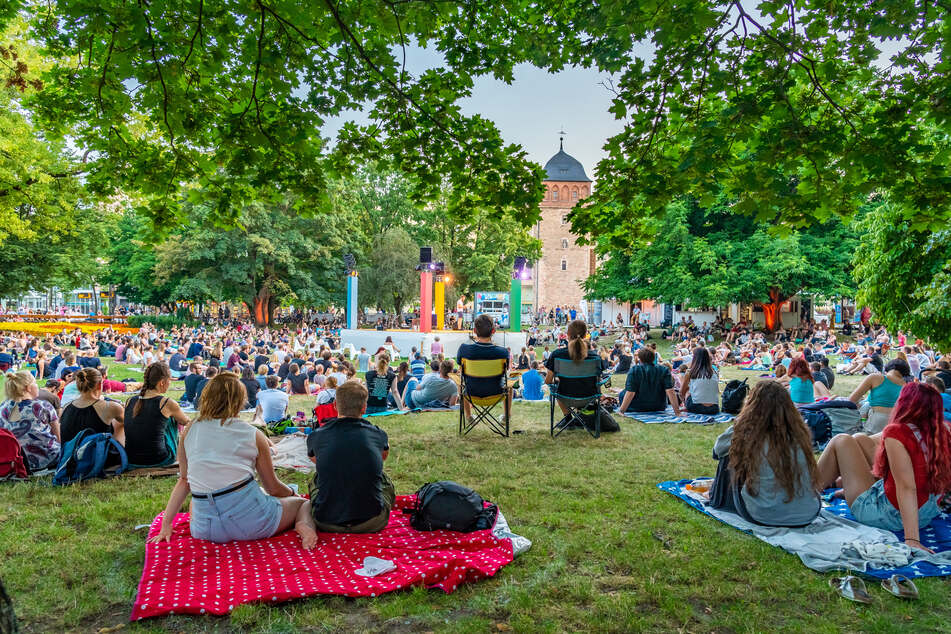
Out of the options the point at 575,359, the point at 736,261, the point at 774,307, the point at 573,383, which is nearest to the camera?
the point at 575,359

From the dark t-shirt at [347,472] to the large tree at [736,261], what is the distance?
24.6 metres

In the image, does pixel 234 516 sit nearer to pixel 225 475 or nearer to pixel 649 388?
pixel 225 475

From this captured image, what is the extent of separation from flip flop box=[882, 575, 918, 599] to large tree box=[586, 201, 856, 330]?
79.9 feet

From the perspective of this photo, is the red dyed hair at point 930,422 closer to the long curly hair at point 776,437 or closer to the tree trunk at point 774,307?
the long curly hair at point 776,437

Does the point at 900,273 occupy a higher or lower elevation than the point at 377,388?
higher

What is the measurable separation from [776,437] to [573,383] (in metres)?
3.39

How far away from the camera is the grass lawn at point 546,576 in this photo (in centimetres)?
279

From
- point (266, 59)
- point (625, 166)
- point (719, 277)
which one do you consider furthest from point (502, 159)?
point (719, 277)

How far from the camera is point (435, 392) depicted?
9719 millimetres

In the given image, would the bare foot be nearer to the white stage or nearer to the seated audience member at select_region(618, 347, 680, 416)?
the seated audience member at select_region(618, 347, 680, 416)

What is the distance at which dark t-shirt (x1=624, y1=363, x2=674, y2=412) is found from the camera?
29.5 ft

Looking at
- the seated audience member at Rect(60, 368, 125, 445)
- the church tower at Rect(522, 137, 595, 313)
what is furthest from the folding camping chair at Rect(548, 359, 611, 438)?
the church tower at Rect(522, 137, 595, 313)

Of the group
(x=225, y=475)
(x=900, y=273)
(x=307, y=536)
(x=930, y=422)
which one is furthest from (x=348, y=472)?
(x=900, y=273)

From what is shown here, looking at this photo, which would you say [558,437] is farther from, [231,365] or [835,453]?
[231,365]
